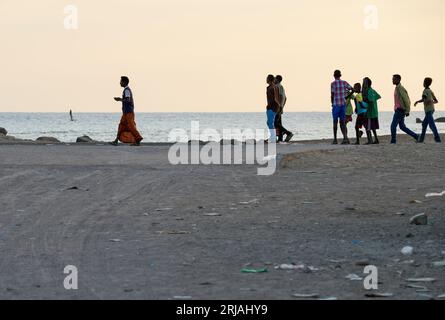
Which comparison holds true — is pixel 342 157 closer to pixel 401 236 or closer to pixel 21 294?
pixel 401 236

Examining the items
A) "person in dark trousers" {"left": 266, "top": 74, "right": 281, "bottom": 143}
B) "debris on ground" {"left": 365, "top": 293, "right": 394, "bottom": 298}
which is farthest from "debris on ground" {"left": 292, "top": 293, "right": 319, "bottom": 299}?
"person in dark trousers" {"left": 266, "top": 74, "right": 281, "bottom": 143}

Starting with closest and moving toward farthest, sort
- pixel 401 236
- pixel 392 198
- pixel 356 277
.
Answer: pixel 356 277 → pixel 401 236 → pixel 392 198

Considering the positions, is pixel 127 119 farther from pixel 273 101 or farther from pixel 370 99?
pixel 370 99

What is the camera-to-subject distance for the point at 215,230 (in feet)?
34.4

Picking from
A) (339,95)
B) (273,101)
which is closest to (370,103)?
(339,95)

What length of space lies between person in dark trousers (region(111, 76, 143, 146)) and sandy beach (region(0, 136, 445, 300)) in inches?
281

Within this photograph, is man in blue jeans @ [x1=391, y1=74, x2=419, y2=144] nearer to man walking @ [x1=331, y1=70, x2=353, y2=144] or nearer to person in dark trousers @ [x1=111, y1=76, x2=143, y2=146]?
man walking @ [x1=331, y1=70, x2=353, y2=144]

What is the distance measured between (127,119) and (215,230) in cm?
1581

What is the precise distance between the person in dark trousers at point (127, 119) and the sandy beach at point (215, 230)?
7128 millimetres

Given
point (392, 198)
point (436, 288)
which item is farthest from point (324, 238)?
point (392, 198)

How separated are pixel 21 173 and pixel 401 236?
8231 millimetres

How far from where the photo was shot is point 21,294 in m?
7.18

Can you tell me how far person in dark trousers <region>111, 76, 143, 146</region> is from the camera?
2547cm

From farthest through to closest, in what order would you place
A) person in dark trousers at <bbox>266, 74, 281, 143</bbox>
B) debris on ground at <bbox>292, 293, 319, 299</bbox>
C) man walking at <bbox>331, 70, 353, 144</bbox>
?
1. person in dark trousers at <bbox>266, 74, 281, 143</bbox>
2. man walking at <bbox>331, 70, 353, 144</bbox>
3. debris on ground at <bbox>292, 293, 319, 299</bbox>
